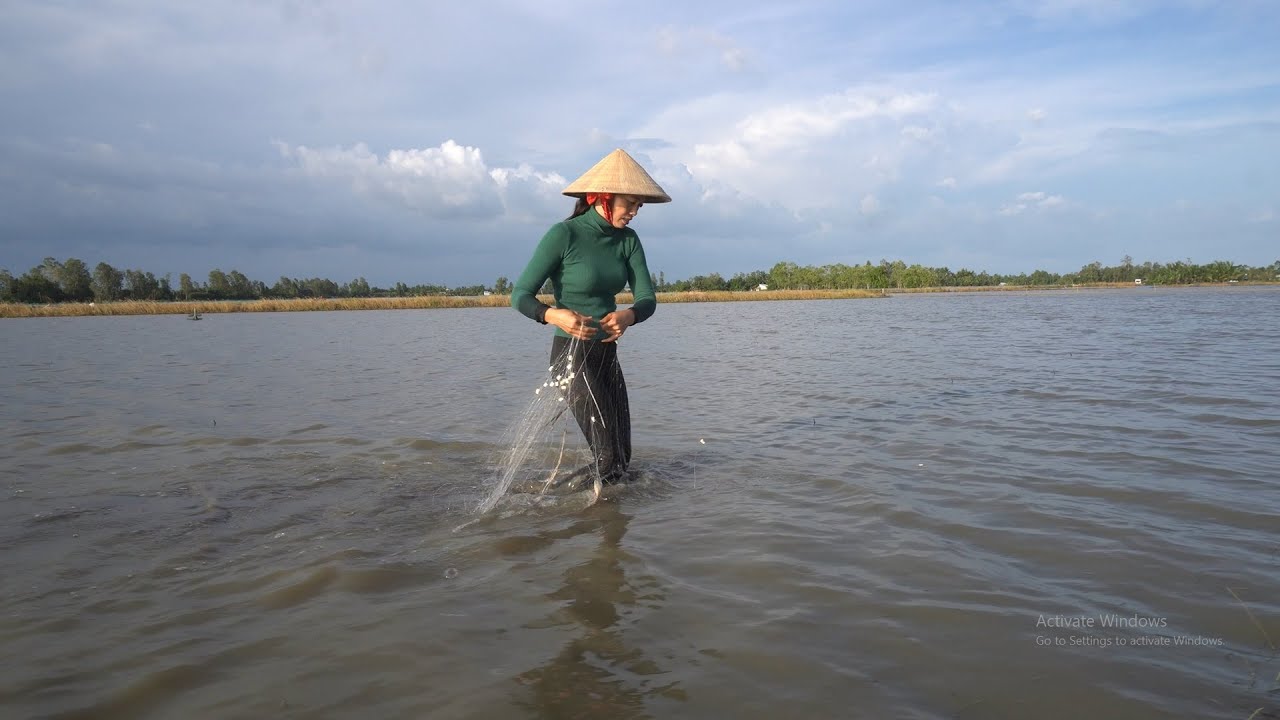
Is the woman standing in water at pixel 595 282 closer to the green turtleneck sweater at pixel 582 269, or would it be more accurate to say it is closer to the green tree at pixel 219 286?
the green turtleneck sweater at pixel 582 269

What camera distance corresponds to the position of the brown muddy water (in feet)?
9.36

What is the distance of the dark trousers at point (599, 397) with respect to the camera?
5457 mm

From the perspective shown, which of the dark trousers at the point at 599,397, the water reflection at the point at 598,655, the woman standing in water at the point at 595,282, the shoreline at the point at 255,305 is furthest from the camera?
the shoreline at the point at 255,305

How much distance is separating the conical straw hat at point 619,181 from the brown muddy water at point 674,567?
242 cm

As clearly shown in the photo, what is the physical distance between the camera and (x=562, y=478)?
6.47 metres

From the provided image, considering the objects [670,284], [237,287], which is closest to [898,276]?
[670,284]

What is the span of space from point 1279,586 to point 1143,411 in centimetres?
579

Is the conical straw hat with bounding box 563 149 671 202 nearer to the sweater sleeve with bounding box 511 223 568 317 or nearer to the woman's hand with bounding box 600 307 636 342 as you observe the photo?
the sweater sleeve with bounding box 511 223 568 317

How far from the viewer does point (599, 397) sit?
5.53 m

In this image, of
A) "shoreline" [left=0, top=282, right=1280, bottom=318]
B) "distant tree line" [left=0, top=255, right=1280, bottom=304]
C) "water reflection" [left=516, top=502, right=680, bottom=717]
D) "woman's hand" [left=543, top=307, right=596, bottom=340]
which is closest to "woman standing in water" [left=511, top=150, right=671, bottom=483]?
"woman's hand" [left=543, top=307, right=596, bottom=340]

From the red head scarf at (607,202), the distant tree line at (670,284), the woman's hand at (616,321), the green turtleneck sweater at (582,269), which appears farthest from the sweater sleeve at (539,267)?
the distant tree line at (670,284)

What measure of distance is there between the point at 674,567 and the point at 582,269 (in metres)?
2.27

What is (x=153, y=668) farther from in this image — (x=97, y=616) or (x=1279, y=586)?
(x=1279, y=586)

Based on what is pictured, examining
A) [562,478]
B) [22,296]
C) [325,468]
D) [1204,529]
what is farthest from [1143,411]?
[22,296]
